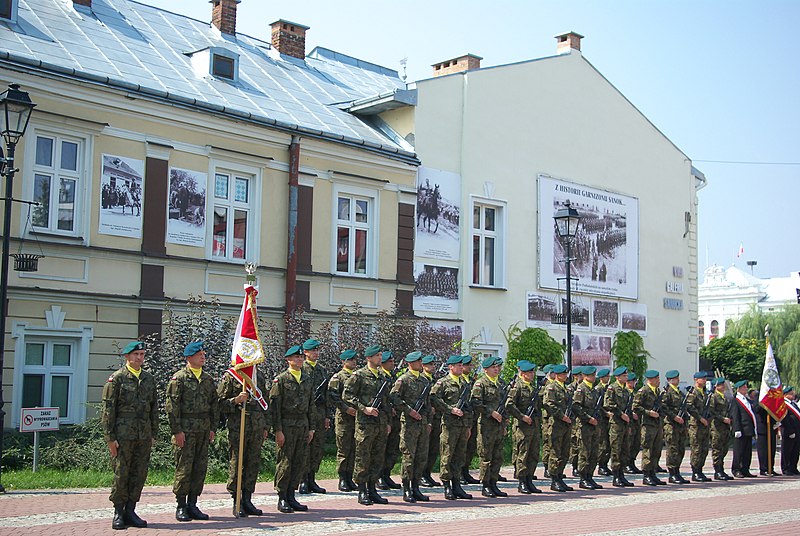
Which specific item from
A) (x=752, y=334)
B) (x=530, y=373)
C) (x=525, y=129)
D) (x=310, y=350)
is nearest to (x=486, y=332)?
(x=525, y=129)

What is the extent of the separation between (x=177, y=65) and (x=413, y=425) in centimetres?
1137

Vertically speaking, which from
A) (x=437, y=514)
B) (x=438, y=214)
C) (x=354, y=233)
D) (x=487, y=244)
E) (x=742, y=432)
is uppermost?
(x=438, y=214)

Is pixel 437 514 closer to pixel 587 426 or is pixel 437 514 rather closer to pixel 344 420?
pixel 344 420

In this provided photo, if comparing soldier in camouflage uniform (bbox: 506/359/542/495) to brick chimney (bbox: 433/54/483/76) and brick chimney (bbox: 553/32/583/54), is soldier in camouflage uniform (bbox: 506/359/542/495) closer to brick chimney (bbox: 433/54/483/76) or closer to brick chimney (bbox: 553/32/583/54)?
brick chimney (bbox: 433/54/483/76)

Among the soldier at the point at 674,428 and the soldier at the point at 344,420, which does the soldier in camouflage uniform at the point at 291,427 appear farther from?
the soldier at the point at 674,428

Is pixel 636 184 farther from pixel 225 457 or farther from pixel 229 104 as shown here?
pixel 225 457

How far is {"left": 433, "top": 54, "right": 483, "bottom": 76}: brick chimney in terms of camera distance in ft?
86.5

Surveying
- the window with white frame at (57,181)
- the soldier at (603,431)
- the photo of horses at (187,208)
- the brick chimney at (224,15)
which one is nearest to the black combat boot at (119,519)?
the window with white frame at (57,181)

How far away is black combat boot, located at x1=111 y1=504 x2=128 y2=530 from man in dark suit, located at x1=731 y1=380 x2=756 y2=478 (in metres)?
12.1

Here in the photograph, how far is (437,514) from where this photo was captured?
453 inches

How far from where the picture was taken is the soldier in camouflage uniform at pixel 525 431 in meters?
14.1

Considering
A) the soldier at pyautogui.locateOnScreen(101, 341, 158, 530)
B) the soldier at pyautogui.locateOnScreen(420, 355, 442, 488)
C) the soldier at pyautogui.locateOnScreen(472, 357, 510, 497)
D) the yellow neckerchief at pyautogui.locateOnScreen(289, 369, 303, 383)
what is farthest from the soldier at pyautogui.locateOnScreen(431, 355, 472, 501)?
the soldier at pyautogui.locateOnScreen(101, 341, 158, 530)

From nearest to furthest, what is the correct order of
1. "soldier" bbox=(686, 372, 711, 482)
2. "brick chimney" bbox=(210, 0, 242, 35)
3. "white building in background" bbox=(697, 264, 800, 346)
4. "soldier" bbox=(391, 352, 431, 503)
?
"soldier" bbox=(391, 352, 431, 503) < "soldier" bbox=(686, 372, 711, 482) < "brick chimney" bbox=(210, 0, 242, 35) < "white building in background" bbox=(697, 264, 800, 346)

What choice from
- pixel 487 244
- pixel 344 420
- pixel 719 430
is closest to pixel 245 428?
pixel 344 420
